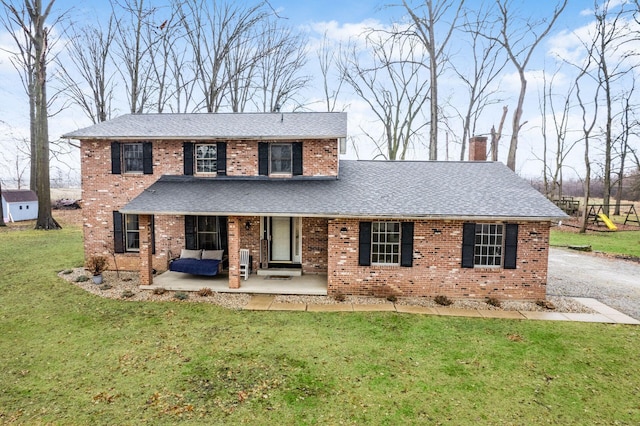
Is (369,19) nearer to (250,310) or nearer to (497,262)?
(497,262)

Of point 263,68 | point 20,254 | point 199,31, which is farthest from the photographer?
point 263,68

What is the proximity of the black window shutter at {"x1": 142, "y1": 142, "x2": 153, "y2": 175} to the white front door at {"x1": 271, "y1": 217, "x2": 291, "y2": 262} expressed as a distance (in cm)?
509

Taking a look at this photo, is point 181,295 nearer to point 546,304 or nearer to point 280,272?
point 280,272

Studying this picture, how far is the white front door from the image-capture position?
12.9m

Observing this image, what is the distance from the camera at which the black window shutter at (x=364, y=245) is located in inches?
421

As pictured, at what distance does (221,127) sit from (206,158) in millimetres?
1468

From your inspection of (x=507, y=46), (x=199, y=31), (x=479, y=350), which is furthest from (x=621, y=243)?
(x=199, y=31)

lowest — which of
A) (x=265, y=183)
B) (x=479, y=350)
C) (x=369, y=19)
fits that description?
(x=479, y=350)

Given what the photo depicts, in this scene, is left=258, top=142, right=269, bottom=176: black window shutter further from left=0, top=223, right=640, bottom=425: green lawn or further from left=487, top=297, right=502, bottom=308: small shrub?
left=487, top=297, right=502, bottom=308: small shrub

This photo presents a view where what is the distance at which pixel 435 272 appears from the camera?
35.3ft

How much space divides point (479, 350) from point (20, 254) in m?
19.2

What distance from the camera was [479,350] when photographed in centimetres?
747

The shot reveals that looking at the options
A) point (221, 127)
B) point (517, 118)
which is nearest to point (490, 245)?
point (221, 127)

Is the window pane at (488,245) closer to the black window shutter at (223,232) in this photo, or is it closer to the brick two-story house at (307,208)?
the brick two-story house at (307,208)
